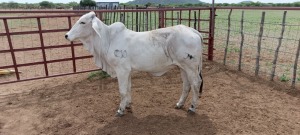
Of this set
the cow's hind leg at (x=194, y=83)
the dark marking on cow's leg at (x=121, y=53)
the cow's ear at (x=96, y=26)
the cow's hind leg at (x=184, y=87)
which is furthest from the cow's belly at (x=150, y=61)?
the cow's ear at (x=96, y=26)

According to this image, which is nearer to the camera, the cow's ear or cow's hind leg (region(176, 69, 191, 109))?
the cow's ear

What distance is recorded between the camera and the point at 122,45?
4.06m

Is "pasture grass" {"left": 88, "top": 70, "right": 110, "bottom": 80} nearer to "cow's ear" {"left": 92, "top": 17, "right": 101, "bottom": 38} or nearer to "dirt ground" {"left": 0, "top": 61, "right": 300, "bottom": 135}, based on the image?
"dirt ground" {"left": 0, "top": 61, "right": 300, "bottom": 135}

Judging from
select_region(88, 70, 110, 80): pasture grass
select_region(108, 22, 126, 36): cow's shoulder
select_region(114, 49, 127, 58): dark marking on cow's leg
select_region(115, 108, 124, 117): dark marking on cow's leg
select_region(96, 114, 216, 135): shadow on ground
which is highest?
select_region(108, 22, 126, 36): cow's shoulder

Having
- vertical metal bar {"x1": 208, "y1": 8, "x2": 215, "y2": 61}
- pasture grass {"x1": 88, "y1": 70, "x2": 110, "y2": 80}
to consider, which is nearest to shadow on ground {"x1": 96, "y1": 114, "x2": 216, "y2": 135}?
pasture grass {"x1": 88, "y1": 70, "x2": 110, "y2": 80}

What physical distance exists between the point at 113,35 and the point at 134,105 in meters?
1.40

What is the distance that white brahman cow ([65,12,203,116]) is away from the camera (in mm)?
3967

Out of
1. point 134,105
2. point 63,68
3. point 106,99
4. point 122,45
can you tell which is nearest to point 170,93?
point 134,105

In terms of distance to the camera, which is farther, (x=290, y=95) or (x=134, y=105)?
(x=290, y=95)

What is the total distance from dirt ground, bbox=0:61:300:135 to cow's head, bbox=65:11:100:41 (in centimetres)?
140

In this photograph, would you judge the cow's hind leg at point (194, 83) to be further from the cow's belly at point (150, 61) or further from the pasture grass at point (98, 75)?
the pasture grass at point (98, 75)

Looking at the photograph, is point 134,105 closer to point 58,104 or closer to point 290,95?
point 58,104

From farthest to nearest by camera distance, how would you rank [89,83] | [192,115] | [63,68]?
[63,68] → [89,83] → [192,115]

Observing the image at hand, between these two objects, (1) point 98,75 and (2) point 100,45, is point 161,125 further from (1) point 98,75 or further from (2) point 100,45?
(1) point 98,75
